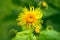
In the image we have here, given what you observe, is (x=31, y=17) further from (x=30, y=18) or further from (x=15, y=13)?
(x=15, y=13)

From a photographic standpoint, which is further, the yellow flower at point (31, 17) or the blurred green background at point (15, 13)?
the blurred green background at point (15, 13)

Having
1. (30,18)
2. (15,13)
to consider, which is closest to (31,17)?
(30,18)

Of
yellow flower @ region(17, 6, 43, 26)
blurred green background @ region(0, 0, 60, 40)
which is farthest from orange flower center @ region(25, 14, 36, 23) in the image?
blurred green background @ region(0, 0, 60, 40)

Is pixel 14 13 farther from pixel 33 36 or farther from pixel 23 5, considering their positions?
pixel 33 36

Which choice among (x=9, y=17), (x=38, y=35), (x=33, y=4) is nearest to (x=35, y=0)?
(x=33, y=4)

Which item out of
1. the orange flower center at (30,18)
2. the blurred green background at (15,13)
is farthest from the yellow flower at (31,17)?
the blurred green background at (15,13)

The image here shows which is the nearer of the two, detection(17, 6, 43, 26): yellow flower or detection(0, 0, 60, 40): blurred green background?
detection(17, 6, 43, 26): yellow flower

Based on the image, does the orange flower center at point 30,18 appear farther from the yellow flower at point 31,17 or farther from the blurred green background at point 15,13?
the blurred green background at point 15,13

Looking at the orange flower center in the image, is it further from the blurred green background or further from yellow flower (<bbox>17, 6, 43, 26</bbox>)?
the blurred green background
